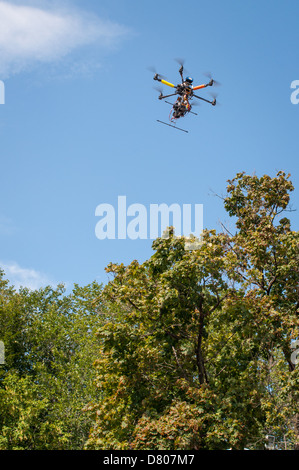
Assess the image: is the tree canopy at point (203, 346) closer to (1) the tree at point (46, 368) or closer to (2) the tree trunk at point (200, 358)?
(2) the tree trunk at point (200, 358)

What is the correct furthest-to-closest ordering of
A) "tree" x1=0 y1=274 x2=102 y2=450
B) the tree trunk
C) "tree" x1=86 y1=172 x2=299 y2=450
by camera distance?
1. "tree" x1=0 y1=274 x2=102 y2=450
2. the tree trunk
3. "tree" x1=86 y1=172 x2=299 y2=450

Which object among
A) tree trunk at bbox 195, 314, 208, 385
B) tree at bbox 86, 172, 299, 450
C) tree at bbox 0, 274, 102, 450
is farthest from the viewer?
tree at bbox 0, 274, 102, 450

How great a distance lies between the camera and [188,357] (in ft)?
58.7

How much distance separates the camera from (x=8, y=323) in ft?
125

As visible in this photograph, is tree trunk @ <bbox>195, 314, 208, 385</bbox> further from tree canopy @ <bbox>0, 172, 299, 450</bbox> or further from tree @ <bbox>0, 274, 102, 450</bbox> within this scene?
tree @ <bbox>0, 274, 102, 450</bbox>

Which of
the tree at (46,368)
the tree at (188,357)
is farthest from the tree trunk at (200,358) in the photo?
the tree at (46,368)

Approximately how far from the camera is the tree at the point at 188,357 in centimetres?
1591

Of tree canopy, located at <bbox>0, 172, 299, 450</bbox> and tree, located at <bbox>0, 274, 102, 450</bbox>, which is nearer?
tree canopy, located at <bbox>0, 172, 299, 450</bbox>

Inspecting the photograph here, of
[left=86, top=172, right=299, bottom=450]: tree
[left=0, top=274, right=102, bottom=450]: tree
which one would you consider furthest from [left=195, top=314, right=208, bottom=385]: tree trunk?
[left=0, top=274, right=102, bottom=450]: tree

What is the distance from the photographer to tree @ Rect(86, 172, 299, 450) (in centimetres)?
1591

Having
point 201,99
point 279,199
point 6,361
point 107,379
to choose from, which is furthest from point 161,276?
point 6,361

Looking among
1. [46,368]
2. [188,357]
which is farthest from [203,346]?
[46,368]

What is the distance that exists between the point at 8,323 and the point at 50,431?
397 inches

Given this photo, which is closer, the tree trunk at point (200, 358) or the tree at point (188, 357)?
the tree at point (188, 357)
